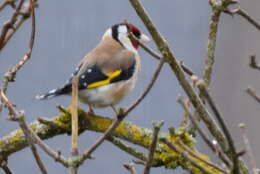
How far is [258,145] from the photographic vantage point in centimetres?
434

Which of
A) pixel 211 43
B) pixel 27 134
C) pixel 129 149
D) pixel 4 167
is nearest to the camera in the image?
pixel 27 134

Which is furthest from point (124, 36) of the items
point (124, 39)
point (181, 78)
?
point (181, 78)

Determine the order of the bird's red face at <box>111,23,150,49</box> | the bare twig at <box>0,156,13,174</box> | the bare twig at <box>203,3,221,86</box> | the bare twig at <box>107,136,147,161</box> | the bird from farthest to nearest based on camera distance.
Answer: the bird's red face at <box>111,23,150,49</box> < the bird < the bare twig at <box>203,3,221,86</box> < the bare twig at <box>107,136,147,161</box> < the bare twig at <box>0,156,13,174</box>

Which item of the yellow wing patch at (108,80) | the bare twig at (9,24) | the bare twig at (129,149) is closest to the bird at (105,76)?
the yellow wing patch at (108,80)

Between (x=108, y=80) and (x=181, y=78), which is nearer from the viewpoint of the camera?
(x=181, y=78)

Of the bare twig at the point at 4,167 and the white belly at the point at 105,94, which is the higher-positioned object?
the bare twig at the point at 4,167

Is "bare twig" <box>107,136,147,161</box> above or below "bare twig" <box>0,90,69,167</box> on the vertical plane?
below

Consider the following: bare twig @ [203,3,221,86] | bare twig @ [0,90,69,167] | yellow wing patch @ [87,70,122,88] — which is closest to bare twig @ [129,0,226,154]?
bare twig @ [0,90,69,167]

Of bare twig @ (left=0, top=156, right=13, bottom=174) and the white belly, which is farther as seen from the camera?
the white belly

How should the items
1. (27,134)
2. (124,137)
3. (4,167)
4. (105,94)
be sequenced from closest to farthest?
(27,134) < (4,167) < (124,137) < (105,94)

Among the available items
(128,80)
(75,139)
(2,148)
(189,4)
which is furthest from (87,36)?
(75,139)

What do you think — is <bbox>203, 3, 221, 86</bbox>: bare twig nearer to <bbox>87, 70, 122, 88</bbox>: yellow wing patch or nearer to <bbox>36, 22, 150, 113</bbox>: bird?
<bbox>36, 22, 150, 113</bbox>: bird

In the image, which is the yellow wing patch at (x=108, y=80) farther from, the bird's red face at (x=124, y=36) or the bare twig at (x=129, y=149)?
the bare twig at (x=129, y=149)

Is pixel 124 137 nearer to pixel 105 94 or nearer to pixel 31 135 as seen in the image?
pixel 31 135
